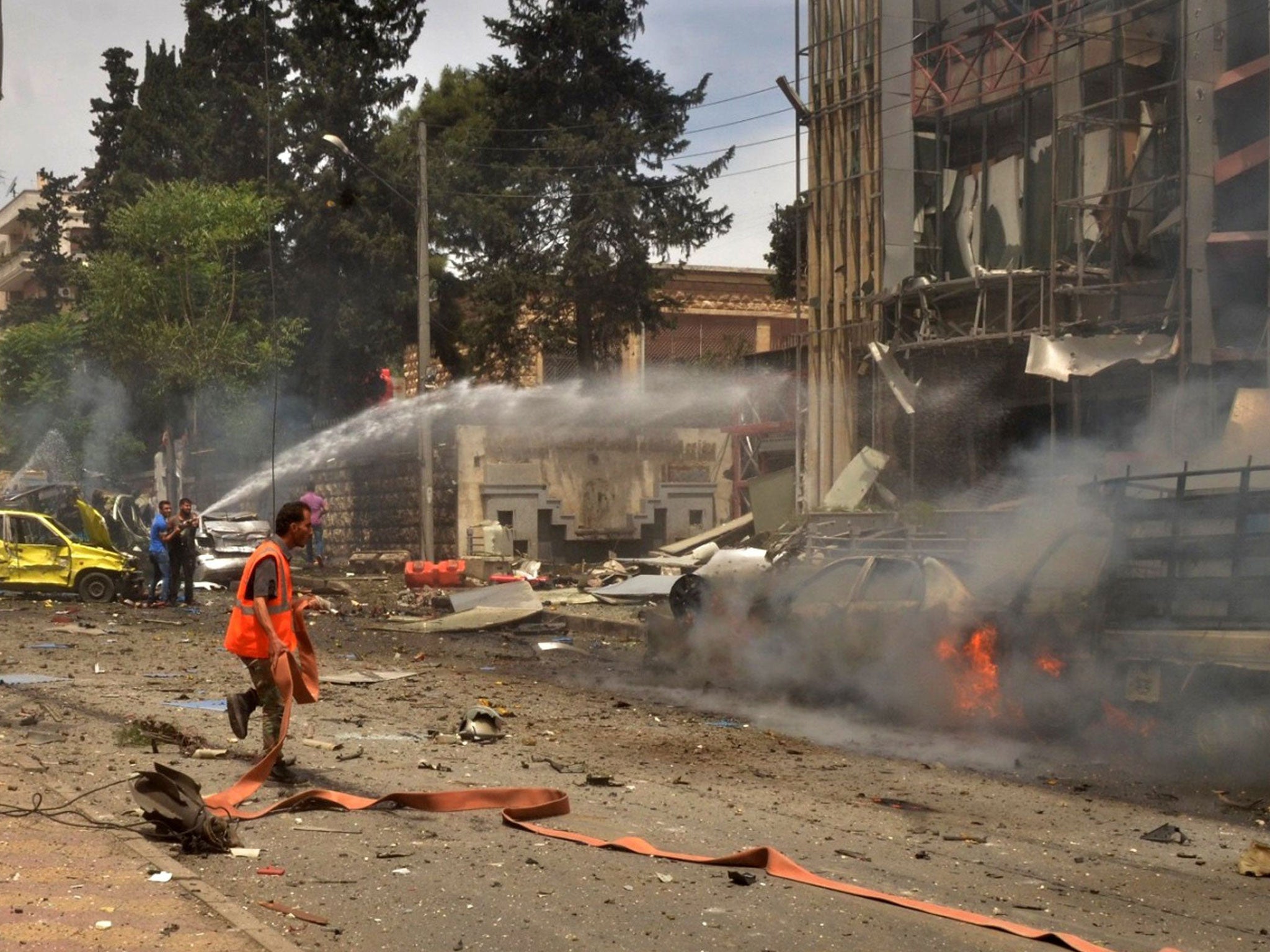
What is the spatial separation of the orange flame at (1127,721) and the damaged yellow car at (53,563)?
1851 cm

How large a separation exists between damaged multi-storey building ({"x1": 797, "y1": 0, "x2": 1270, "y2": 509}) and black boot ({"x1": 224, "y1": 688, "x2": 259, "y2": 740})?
13.9 metres

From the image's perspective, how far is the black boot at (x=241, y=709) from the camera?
29.0 feet

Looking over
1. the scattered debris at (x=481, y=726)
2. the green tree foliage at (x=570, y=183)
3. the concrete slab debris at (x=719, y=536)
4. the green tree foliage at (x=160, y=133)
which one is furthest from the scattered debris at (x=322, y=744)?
the green tree foliage at (x=160, y=133)

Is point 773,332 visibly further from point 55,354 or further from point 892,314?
point 55,354

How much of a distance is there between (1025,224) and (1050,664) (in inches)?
558

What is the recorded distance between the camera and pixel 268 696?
28.2ft

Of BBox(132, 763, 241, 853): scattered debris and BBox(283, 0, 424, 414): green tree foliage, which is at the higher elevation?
BBox(283, 0, 424, 414): green tree foliage

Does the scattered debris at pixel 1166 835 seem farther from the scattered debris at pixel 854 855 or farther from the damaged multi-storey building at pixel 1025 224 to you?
the damaged multi-storey building at pixel 1025 224

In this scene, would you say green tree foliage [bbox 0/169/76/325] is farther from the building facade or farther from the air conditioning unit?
the air conditioning unit

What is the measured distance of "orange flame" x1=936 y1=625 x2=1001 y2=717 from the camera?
423 inches

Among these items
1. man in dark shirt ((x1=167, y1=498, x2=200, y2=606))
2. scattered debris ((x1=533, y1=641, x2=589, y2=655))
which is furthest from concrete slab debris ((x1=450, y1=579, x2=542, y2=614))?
man in dark shirt ((x1=167, y1=498, x2=200, y2=606))

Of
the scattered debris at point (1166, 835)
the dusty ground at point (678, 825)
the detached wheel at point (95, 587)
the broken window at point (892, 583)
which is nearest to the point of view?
the dusty ground at point (678, 825)

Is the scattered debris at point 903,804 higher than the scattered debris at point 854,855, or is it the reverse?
the scattered debris at point 854,855

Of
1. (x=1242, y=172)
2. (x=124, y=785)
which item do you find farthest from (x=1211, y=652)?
(x=1242, y=172)
